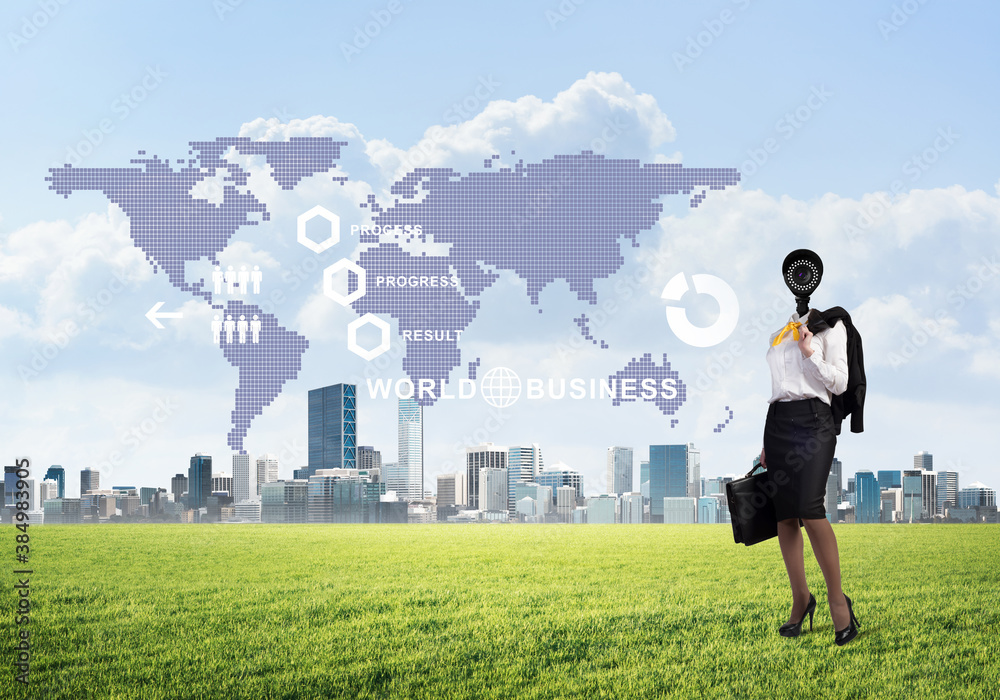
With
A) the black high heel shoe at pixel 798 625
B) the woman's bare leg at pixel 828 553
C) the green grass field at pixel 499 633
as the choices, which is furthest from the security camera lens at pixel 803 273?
the green grass field at pixel 499 633

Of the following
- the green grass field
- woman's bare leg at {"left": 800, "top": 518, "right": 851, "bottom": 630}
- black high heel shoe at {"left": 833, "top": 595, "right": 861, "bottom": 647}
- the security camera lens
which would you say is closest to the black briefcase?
woman's bare leg at {"left": 800, "top": 518, "right": 851, "bottom": 630}

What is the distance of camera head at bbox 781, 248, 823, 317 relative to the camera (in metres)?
5.87

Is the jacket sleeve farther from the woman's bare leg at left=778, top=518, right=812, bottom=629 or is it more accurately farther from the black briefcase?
the woman's bare leg at left=778, top=518, right=812, bottom=629

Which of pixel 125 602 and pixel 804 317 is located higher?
pixel 804 317

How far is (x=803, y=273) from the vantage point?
5902 millimetres

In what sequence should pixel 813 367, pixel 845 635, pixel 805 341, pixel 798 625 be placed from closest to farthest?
pixel 805 341 → pixel 813 367 → pixel 845 635 → pixel 798 625

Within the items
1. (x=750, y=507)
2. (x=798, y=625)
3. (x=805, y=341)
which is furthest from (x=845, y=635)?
(x=805, y=341)

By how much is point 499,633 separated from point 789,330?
3.81 m

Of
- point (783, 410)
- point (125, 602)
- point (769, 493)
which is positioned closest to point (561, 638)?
point (769, 493)

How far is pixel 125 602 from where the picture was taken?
9531mm

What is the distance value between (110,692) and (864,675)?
18.8 ft

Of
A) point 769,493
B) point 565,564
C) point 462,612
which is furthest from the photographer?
point 565,564

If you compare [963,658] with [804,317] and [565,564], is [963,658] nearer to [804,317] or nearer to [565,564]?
[804,317]

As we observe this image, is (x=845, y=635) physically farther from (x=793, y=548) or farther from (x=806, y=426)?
(x=806, y=426)
